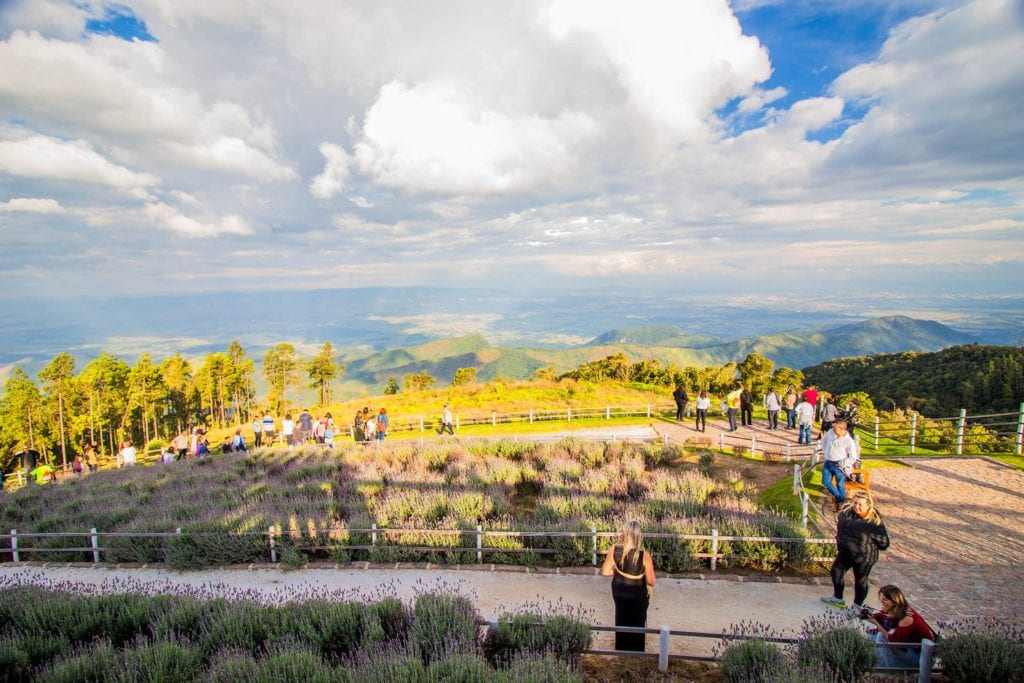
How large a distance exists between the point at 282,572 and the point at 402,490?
11.9 ft

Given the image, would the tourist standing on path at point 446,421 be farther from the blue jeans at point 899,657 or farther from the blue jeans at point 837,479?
the blue jeans at point 899,657

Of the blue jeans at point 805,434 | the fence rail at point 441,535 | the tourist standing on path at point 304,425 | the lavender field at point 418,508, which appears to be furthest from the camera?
the tourist standing on path at point 304,425

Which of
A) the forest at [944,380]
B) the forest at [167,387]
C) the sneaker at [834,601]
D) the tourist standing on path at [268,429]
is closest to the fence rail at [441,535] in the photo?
the sneaker at [834,601]

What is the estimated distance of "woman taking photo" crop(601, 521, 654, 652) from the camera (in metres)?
5.47

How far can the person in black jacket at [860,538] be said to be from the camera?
6.36 m

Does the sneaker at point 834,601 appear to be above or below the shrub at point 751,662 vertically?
below

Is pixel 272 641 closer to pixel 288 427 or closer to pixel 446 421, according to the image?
pixel 446 421

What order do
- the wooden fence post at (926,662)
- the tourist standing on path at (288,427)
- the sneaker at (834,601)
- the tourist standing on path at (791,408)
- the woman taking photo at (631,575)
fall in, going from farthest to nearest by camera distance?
the tourist standing on path at (288,427) < the tourist standing on path at (791,408) < the sneaker at (834,601) < the woman taking photo at (631,575) < the wooden fence post at (926,662)

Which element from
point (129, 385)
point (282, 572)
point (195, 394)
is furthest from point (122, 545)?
point (195, 394)

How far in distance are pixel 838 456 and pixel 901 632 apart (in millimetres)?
5724

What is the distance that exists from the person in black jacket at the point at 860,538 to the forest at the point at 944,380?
44504mm

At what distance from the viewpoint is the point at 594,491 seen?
11.7 m

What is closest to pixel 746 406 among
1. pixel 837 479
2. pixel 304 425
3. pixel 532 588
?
pixel 837 479

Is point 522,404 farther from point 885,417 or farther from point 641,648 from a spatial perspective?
point 641,648
